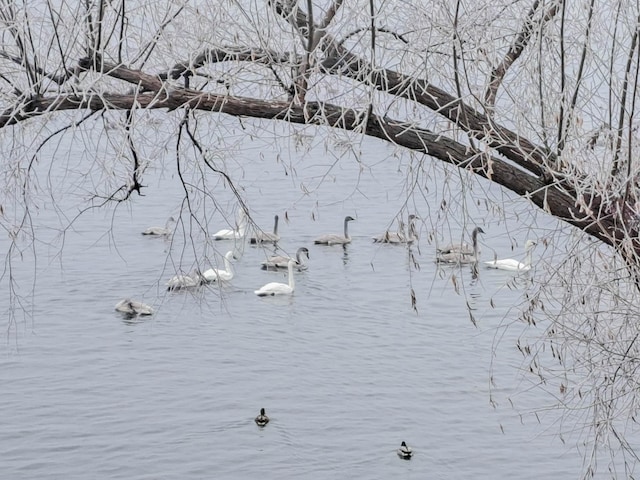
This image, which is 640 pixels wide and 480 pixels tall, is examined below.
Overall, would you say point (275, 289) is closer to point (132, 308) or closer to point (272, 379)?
point (132, 308)

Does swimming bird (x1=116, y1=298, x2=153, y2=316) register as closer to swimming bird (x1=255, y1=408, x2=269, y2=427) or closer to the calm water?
the calm water

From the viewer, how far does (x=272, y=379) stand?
18344mm

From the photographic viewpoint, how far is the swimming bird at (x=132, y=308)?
848 inches

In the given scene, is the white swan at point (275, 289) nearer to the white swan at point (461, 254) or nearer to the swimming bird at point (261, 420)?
the white swan at point (461, 254)

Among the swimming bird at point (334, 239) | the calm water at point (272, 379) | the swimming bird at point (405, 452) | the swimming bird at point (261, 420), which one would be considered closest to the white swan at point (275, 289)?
the calm water at point (272, 379)

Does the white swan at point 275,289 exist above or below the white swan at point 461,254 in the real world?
below

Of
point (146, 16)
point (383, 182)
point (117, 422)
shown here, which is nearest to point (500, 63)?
point (146, 16)

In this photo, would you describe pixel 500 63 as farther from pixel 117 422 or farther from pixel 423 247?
pixel 423 247

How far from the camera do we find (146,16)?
741cm

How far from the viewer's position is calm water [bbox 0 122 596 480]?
49.1 feet

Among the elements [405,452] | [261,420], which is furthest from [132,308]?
[405,452]

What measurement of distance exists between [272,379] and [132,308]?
4391 millimetres

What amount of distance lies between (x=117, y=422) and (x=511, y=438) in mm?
5486

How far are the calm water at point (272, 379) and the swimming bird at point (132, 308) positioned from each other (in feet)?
0.89
